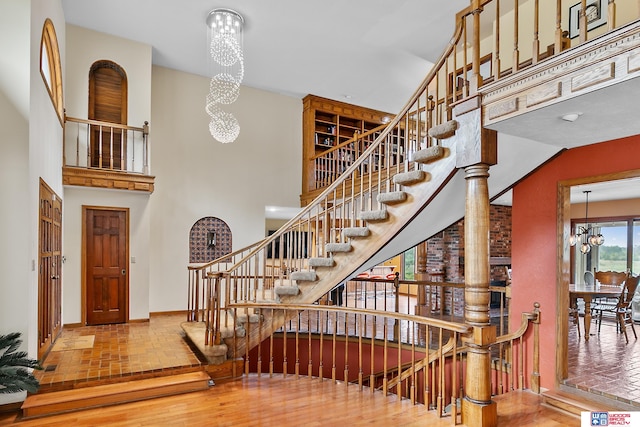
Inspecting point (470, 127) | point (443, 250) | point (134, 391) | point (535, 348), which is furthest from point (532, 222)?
point (134, 391)

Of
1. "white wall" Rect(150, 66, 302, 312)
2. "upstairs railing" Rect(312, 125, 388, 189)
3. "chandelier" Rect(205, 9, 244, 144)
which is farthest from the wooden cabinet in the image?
"chandelier" Rect(205, 9, 244, 144)

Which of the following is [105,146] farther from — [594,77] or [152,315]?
[594,77]

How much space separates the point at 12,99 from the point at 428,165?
409cm

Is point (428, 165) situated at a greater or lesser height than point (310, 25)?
lesser

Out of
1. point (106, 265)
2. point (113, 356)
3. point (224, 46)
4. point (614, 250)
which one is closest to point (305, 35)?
point (224, 46)

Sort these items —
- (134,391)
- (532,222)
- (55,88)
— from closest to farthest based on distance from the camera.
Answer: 1. (134,391)
2. (532,222)
3. (55,88)

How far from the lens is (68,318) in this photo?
645cm

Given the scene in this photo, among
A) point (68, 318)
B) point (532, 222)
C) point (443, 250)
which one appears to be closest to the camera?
point (532, 222)

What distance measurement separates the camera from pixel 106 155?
23.0 feet

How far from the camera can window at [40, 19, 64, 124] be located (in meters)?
5.24

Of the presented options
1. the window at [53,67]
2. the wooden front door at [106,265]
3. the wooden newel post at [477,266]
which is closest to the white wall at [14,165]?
the window at [53,67]

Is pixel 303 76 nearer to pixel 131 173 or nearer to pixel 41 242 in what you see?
pixel 131 173

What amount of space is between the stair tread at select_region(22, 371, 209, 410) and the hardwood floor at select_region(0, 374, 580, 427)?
0.14 meters

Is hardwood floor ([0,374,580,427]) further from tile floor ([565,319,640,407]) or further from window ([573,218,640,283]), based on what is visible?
window ([573,218,640,283])
